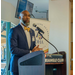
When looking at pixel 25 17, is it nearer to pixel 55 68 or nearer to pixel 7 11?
pixel 55 68

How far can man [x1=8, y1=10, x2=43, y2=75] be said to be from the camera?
1434 millimetres

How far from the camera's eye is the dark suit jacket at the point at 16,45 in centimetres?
143

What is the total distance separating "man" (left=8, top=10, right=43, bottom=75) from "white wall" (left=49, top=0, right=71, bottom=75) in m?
2.48

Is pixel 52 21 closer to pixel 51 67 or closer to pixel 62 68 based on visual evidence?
pixel 62 68

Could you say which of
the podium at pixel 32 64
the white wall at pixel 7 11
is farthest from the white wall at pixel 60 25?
the podium at pixel 32 64

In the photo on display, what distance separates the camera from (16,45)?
1484 millimetres

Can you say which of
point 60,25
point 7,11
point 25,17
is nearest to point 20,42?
point 25,17

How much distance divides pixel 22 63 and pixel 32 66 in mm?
98

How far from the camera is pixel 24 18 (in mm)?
1663

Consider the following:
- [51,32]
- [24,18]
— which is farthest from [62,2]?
[24,18]

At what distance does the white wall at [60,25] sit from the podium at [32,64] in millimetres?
2820

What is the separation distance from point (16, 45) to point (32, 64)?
0.32 meters

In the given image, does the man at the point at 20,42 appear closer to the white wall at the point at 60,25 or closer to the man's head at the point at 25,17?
the man's head at the point at 25,17

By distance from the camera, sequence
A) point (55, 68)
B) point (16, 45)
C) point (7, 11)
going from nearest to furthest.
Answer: point (16, 45) → point (55, 68) → point (7, 11)
